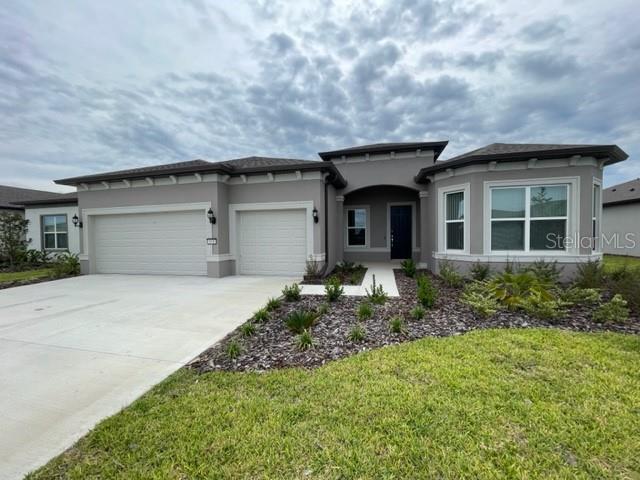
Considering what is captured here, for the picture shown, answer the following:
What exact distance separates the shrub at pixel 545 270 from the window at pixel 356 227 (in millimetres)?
6715

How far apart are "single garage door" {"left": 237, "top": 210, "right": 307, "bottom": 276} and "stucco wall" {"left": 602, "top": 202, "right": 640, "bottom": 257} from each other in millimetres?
17625

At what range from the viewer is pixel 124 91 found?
1102 cm

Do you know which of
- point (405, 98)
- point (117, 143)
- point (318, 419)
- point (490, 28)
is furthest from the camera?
point (117, 143)

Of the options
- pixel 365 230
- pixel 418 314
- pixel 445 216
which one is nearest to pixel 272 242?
pixel 365 230

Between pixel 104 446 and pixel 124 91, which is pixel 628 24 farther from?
pixel 124 91

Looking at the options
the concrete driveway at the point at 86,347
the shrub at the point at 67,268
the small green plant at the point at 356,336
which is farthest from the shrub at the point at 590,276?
the shrub at the point at 67,268

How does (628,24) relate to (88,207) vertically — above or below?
above

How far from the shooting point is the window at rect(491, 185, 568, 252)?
7531mm

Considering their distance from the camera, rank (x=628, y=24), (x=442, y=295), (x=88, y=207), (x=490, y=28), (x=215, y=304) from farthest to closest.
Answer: (x=88, y=207) < (x=490, y=28) < (x=628, y=24) < (x=442, y=295) < (x=215, y=304)

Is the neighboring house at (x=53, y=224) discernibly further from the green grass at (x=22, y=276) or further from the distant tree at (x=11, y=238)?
the green grass at (x=22, y=276)

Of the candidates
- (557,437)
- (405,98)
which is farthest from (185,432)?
(405,98)

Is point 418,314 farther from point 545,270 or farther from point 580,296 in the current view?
point 545,270

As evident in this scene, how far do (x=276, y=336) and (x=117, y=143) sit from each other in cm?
1533

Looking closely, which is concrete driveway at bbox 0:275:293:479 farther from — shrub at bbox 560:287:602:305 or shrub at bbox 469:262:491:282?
shrub at bbox 560:287:602:305
